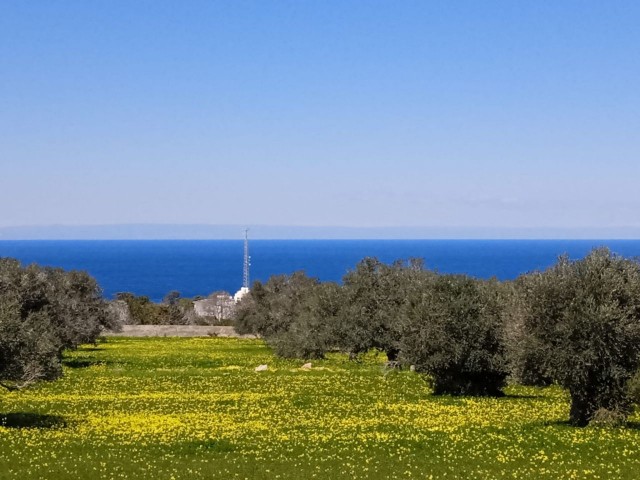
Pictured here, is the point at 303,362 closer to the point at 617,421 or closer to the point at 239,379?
the point at 239,379

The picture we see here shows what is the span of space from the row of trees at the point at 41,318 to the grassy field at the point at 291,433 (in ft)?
8.28

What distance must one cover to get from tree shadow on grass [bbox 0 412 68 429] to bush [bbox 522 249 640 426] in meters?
20.7

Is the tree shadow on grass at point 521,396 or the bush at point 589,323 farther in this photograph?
the tree shadow on grass at point 521,396

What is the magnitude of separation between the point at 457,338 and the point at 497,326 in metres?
2.62

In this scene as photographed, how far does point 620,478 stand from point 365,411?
16777 mm

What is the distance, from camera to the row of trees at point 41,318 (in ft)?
112

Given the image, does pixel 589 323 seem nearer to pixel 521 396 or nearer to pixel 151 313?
pixel 521 396

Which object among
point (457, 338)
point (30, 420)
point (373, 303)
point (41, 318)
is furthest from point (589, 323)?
point (373, 303)

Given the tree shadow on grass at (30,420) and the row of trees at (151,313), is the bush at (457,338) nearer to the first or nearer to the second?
the tree shadow on grass at (30,420)

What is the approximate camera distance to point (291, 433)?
110 feet

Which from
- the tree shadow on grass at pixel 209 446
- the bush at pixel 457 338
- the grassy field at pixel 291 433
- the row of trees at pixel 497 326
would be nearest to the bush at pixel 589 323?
the row of trees at pixel 497 326

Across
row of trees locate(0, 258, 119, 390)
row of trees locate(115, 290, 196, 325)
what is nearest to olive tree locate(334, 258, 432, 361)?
row of trees locate(0, 258, 119, 390)

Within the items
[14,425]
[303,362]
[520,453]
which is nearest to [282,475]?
[520,453]

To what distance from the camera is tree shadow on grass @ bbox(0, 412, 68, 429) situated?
3481 cm
